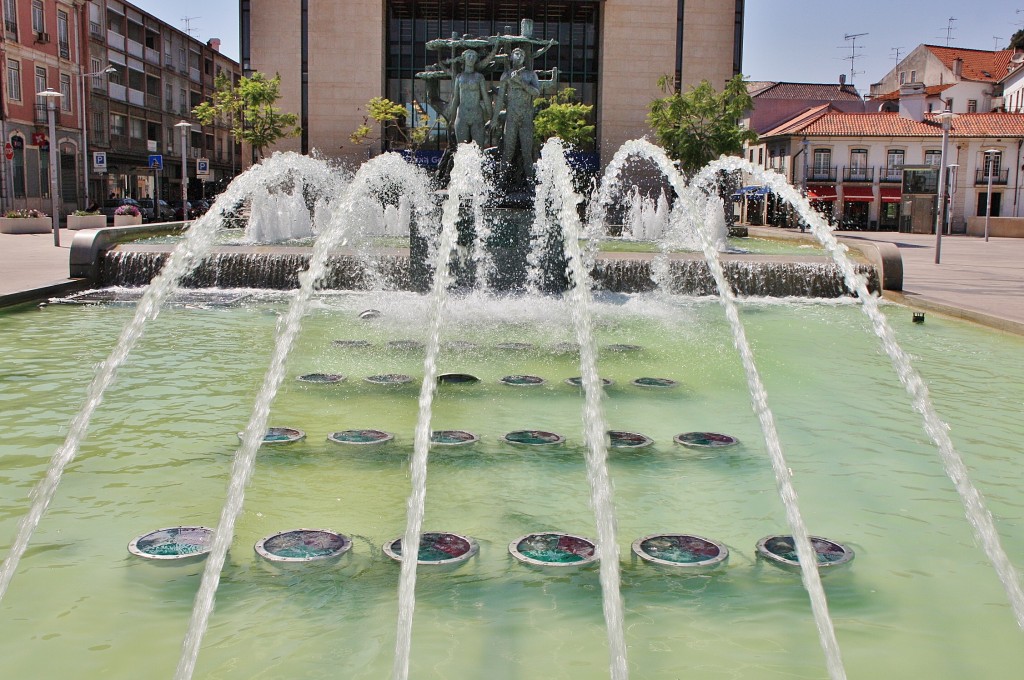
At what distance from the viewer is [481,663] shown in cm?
321

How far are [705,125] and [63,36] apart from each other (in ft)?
99.8

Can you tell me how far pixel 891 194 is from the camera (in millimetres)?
53562

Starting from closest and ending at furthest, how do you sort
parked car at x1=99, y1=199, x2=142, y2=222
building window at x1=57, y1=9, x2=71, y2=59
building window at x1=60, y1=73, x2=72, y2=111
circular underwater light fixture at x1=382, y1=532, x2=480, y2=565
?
circular underwater light fixture at x1=382, y1=532, x2=480, y2=565
parked car at x1=99, y1=199, x2=142, y2=222
building window at x1=57, y1=9, x2=71, y2=59
building window at x1=60, y1=73, x2=72, y2=111

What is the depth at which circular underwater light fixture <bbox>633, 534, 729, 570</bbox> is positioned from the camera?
4.01 meters

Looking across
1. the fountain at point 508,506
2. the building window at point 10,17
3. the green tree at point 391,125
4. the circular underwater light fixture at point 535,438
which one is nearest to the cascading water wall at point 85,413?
the fountain at point 508,506

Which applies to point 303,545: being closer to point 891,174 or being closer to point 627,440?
point 627,440

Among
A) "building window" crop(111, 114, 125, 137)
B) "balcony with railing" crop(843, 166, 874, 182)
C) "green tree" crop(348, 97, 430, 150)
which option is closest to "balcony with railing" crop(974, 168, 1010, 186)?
"balcony with railing" crop(843, 166, 874, 182)

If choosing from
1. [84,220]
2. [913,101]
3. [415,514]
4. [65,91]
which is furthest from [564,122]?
[415,514]

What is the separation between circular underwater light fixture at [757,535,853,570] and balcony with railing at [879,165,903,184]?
53.9 meters

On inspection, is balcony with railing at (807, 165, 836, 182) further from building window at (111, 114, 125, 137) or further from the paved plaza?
building window at (111, 114, 125, 137)

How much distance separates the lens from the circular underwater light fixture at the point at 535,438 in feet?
19.1

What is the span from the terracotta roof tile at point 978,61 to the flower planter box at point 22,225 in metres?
56.0

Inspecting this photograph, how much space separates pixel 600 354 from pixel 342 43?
39.5 meters

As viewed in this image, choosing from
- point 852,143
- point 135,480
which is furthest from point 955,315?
point 852,143
